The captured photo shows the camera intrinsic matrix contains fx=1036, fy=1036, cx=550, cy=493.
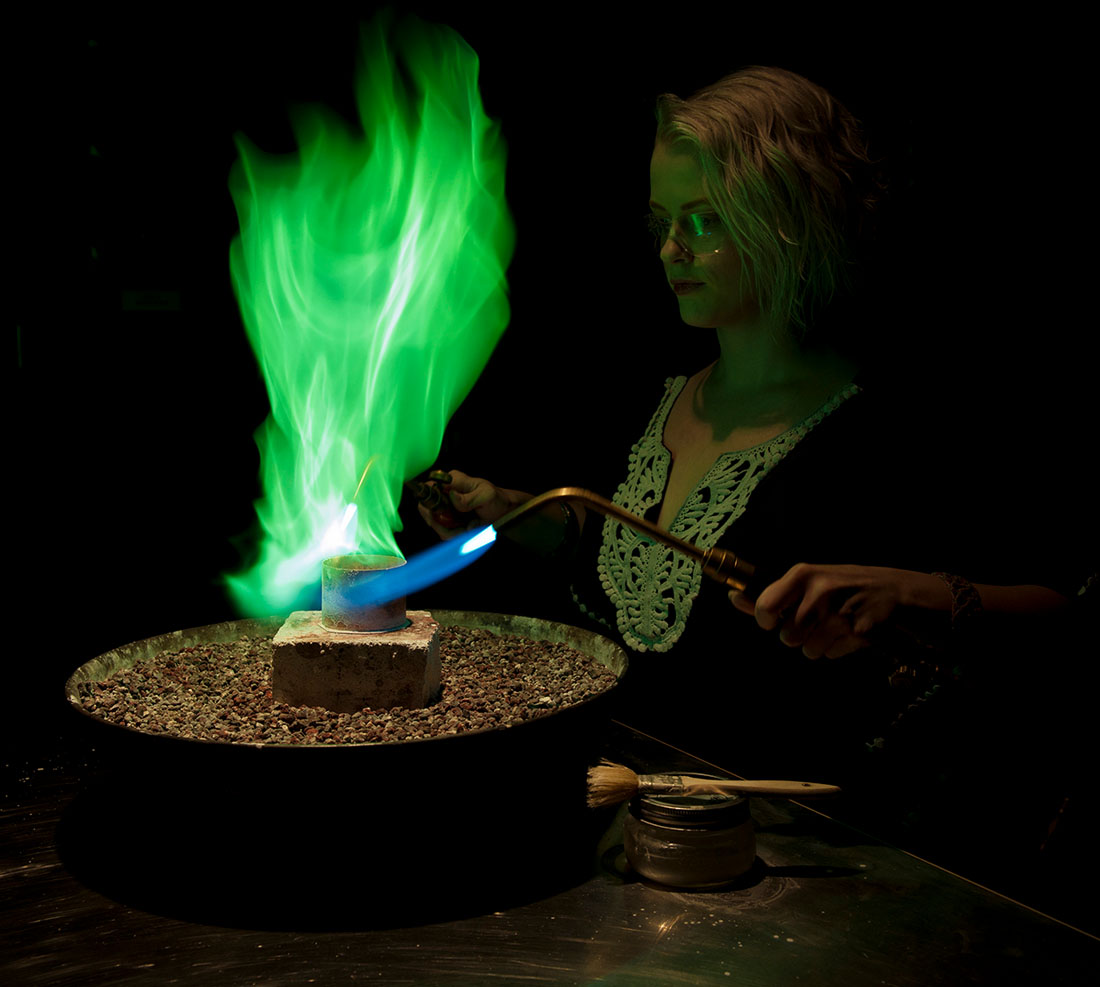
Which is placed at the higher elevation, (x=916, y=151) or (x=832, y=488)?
(x=916, y=151)

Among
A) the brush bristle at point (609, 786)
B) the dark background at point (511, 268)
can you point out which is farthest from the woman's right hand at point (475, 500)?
the brush bristle at point (609, 786)

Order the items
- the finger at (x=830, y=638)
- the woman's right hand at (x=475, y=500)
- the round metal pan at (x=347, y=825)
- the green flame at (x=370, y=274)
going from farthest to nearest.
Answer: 1. the woman's right hand at (x=475, y=500)
2. the green flame at (x=370, y=274)
3. the finger at (x=830, y=638)
4. the round metal pan at (x=347, y=825)

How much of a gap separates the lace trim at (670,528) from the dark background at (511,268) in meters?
0.20

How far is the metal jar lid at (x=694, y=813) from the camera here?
1.33 meters

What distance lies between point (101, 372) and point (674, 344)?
73.0 inches

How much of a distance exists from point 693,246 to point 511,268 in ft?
3.71

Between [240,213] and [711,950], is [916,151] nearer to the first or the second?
[711,950]

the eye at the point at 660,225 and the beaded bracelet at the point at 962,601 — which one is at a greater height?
the eye at the point at 660,225

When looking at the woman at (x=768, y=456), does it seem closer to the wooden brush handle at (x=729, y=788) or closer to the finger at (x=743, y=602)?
the finger at (x=743, y=602)

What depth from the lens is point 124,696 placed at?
161cm

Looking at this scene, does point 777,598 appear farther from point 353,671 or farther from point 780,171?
point 780,171

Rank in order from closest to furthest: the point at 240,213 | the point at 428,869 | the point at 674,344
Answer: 1. the point at 428,869
2. the point at 674,344
3. the point at 240,213

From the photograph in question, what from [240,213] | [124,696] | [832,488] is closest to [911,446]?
[832,488]

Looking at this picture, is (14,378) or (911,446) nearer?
(911,446)
